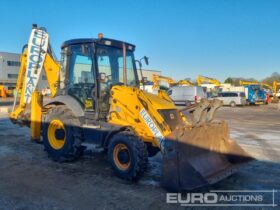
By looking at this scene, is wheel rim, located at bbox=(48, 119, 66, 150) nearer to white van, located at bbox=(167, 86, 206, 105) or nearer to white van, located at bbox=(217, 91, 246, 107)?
white van, located at bbox=(167, 86, 206, 105)

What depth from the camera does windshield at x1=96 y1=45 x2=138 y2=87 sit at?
645cm

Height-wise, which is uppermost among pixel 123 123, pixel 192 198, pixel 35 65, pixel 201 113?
pixel 35 65

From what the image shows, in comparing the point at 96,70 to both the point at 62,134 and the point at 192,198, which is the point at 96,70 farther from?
the point at 192,198

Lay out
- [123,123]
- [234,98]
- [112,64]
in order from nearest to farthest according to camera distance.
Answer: [123,123] < [112,64] < [234,98]

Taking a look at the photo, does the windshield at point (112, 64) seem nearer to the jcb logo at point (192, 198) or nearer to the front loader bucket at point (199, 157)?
the front loader bucket at point (199, 157)

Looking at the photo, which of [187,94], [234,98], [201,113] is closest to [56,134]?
[201,113]

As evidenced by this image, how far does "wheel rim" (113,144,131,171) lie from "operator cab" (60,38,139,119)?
1004 millimetres

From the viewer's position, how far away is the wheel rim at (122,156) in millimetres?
5463

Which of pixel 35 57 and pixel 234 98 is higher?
pixel 35 57

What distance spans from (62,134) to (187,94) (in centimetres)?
2322

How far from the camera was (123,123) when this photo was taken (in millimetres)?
5926

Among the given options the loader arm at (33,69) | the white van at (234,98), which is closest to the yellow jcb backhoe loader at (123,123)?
the loader arm at (33,69)

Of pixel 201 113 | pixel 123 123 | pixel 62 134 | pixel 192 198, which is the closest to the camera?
pixel 192 198

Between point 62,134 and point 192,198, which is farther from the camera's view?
point 62,134
